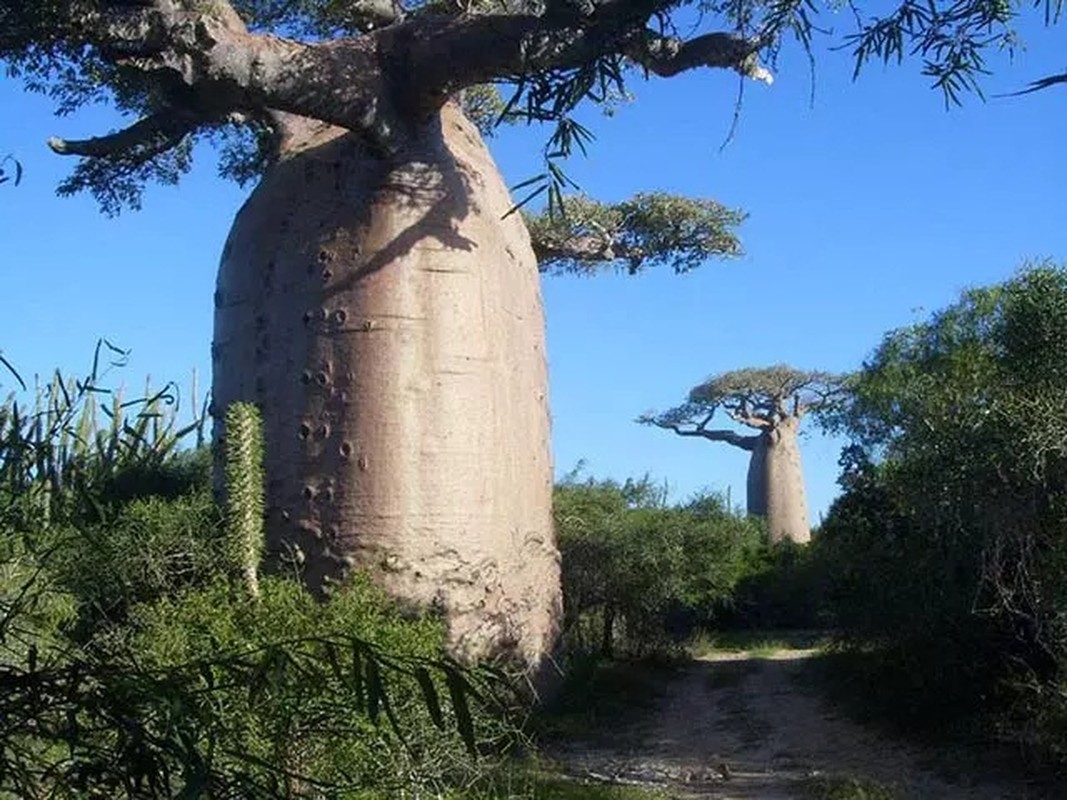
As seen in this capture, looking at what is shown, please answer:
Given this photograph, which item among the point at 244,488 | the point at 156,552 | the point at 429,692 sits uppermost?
the point at 244,488

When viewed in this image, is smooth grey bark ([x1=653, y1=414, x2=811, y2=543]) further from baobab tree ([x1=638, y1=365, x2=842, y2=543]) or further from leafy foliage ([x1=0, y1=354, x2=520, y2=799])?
leafy foliage ([x1=0, y1=354, x2=520, y2=799])

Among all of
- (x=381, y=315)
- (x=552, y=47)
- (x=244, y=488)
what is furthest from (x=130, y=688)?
(x=381, y=315)

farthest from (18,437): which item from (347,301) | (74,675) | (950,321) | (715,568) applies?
(950,321)

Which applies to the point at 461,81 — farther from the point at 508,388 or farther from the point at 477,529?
the point at 477,529

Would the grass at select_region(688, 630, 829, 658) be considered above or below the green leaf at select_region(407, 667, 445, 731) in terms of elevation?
below

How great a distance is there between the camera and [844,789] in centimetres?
582

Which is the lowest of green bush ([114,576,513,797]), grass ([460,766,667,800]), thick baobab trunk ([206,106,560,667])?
grass ([460,766,667,800])

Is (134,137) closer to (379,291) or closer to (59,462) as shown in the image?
(379,291)

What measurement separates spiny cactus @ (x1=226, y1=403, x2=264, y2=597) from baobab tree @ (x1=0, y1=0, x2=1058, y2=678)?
A: 1.32 feet

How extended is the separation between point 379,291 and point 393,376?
46 cm

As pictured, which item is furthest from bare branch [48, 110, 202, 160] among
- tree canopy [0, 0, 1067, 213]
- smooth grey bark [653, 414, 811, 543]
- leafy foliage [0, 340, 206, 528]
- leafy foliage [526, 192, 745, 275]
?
smooth grey bark [653, 414, 811, 543]

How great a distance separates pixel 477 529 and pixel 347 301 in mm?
1394

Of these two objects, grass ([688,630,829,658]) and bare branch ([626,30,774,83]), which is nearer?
bare branch ([626,30,774,83])

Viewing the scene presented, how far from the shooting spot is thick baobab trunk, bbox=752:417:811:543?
24.8 meters
